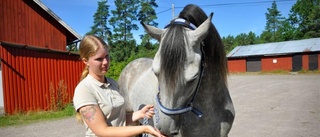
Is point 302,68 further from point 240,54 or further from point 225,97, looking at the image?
point 225,97

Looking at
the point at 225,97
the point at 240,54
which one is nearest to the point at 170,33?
the point at 225,97


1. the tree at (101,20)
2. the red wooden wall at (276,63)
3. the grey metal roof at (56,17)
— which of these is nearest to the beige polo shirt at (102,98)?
the grey metal roof at (56,17)

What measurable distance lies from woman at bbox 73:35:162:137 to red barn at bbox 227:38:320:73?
34409mm

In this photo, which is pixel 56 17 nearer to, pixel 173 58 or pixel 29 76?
pixel 29 76

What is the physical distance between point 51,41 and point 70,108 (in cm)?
479

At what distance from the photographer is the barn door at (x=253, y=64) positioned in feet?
114

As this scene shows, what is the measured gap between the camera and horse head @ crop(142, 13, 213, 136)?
171 centimetres

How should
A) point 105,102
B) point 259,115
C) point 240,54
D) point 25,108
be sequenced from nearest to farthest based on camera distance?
1. point 105,102
2. point 259,115
3. point 25,108
4. point 240,54

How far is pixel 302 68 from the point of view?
3089 centimetres

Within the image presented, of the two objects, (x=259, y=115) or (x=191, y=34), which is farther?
(x=259, y=115)

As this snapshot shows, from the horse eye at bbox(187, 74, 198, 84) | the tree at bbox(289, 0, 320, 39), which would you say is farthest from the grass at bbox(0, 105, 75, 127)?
the tree at bbox(289, 0, 320, 39)

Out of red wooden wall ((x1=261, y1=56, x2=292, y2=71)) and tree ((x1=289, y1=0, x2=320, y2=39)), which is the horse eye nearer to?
red wooden wall ((x1=261, y1=56, x2=292, y2=71))

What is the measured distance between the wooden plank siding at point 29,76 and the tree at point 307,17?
172ft

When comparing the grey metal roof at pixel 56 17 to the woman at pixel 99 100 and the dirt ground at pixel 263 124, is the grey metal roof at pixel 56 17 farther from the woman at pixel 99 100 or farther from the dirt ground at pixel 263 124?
the woman at pixel 99 100
